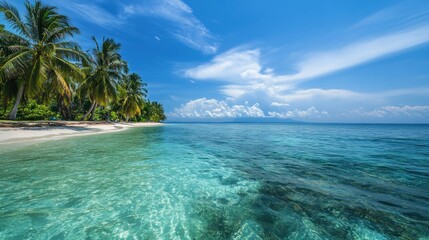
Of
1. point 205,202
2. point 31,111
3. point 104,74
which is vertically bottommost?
point 205,202

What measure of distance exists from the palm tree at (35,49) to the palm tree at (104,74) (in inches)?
276

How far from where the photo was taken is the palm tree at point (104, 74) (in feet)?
92.6

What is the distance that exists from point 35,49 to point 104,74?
10.3 meters

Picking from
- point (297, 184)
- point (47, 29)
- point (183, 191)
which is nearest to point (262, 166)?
point (297, 184)

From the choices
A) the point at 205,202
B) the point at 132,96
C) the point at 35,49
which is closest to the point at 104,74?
the point at 35,49

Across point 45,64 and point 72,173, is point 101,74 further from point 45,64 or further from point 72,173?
point 72,173

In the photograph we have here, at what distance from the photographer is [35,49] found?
18.5 metres

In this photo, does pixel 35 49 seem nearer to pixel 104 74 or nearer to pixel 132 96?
pixel 104 74

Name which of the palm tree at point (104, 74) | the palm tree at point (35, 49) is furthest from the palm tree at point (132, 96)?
the palm tree at point (35, 49)

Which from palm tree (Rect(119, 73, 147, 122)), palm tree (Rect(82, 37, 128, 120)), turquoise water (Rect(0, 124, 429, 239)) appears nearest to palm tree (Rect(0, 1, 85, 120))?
palm tree (Rect(82, 37, 128, 120))

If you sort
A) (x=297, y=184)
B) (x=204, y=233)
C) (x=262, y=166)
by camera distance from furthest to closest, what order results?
(x=262, y=166) < (x=297, y=184) < (x=204, y=233)

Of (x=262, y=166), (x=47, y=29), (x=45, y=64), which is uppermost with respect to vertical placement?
(x=47, y=29)

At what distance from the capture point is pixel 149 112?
77312 mm

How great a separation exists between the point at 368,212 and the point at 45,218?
698cm
